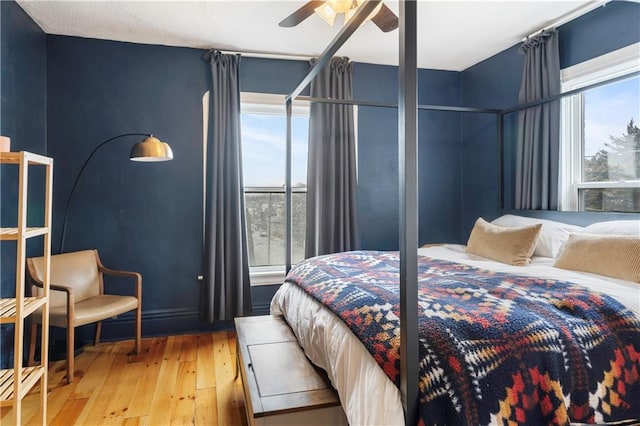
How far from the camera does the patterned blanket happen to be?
1.18 m

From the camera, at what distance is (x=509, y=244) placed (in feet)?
8.76

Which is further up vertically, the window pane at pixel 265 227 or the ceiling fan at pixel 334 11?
the ceiling fan at pixel 334 11

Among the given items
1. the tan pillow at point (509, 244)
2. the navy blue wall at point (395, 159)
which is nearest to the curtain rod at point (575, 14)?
the navy blue wall at point (395, 159)

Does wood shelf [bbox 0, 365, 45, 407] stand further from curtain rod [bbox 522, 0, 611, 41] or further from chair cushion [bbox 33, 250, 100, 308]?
curtain rod [bbox 522, 0, 611, 41]

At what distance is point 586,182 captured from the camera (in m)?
3.01

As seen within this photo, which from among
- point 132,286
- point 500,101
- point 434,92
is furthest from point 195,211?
point 500,101

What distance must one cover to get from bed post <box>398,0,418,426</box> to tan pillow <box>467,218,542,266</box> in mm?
1711


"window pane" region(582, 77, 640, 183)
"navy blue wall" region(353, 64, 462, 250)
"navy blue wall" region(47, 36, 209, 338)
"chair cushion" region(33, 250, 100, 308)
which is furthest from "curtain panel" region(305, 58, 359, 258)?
"window pane" region(582, 77, 640, 183)

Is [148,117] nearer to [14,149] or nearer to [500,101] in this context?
[14,149]

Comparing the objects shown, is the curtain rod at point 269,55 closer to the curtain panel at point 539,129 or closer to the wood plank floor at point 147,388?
the curtain panel at point 539,129

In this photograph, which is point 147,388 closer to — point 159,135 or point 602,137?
point 159,135

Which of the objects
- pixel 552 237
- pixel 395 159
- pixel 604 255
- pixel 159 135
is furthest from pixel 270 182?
pixel 604 255

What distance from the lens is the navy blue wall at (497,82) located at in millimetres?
2715

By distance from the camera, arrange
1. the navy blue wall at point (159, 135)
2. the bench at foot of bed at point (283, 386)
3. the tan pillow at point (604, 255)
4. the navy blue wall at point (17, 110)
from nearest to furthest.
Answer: the bench at foot of bed at point (283, 386), the tan pillow at point (604, 255), the navy blue wall at point (17, 110), the navy blue wall at point (159, 135)
